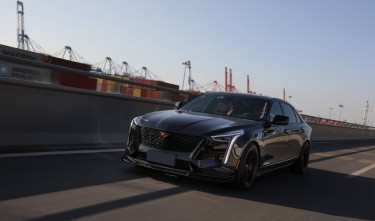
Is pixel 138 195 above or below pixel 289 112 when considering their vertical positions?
below

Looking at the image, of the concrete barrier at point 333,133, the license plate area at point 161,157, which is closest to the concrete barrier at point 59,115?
the license plate area at point 161,157

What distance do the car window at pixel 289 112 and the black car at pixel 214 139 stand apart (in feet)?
2.81

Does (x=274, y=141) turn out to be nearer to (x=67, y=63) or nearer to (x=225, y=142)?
(x=225, y=142)

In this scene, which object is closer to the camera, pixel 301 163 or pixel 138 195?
pixel 138 195

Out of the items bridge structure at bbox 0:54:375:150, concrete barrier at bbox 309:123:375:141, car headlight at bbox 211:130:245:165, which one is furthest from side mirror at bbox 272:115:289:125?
concrete barrier at bbox 309:123:375:141

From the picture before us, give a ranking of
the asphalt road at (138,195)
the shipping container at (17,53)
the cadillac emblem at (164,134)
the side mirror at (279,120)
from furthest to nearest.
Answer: the shipping container at (17,53) < the side mirror at (279,120) < the cadillac emblem at (164,134) < the asphalt road at (138,195)

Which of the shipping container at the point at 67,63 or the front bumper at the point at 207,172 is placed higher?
the shipping container at the point at 67,63

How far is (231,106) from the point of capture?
8.12m

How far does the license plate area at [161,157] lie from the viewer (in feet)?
21.9

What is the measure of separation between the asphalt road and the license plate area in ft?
1.07

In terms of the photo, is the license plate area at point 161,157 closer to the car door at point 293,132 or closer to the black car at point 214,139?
the black car at point 214,139

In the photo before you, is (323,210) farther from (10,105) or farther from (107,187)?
(10,105)

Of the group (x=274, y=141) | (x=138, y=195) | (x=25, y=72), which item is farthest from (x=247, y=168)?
(x=25, y=72)

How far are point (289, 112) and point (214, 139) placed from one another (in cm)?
343
